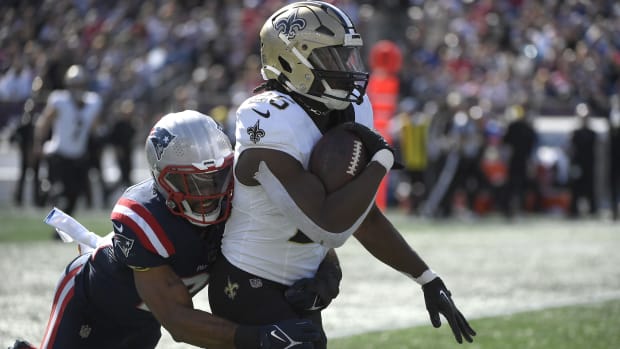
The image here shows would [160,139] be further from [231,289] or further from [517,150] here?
[517,150]

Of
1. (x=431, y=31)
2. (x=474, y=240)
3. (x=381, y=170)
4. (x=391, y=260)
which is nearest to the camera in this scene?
(x=381, y=170)

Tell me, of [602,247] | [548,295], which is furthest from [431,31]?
[548,295]

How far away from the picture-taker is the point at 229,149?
382 centimetres

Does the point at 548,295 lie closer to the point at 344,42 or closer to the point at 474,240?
the point at 474,240

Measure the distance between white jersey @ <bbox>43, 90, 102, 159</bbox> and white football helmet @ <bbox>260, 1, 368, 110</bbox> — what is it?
7.73 m

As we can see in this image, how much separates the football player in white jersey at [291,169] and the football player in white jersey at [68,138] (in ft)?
25.0

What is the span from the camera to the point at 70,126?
11133mm

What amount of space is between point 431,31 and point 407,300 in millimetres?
12934

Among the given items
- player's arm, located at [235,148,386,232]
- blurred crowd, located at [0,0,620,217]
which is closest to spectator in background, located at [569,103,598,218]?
blurred crowd, located at [0,0,620,217]

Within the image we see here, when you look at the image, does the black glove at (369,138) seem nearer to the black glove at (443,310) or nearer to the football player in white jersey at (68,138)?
the black glove at (443,310)

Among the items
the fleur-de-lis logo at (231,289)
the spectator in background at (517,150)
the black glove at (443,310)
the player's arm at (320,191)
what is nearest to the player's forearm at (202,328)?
the fleur-de-lis logo at (231,289)

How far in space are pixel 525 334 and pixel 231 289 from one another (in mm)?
2883

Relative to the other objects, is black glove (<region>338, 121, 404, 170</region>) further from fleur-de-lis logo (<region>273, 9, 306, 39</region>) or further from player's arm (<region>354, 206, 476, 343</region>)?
player's arm (<region>354, 206, 476, 343</region>)

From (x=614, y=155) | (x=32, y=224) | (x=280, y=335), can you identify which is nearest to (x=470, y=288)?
(x=280, y=335)
